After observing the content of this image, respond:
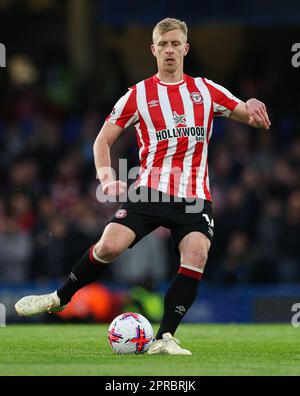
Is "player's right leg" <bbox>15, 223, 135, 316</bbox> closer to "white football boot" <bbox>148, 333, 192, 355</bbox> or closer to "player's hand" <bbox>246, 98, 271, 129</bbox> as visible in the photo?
"white football boot" <bbox>148, 333, 192, 355</bbox>

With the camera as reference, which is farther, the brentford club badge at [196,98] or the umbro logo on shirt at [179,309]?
the brentford club badge at [196,98]

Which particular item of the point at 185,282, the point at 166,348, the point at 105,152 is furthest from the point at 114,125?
the point at 166,348

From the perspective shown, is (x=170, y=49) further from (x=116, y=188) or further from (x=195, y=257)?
(x=195, y=257)

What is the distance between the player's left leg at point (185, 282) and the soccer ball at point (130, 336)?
0.12 metres

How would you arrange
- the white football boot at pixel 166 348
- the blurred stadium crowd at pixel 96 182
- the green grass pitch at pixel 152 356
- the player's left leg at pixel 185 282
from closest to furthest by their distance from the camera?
the green grass pitch at pixel 152 356, the white football boot at pixel 166 348, the player's left leg at pixel 185 282, the blurred stadium crowd at pixel 96 182

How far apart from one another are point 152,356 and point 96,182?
835 centimetres

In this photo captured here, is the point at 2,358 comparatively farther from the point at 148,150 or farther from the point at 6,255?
the point at 6,255

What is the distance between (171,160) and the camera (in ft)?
26.6

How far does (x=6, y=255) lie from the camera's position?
564 inches

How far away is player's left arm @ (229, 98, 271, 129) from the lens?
8047 mm

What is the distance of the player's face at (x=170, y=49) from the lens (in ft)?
26.2

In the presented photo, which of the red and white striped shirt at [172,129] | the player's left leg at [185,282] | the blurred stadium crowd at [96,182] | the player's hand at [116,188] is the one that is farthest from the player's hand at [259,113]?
the blurred stadium crowd at [96,182]

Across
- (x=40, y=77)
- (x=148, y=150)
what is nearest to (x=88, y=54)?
(x=40, y=77)

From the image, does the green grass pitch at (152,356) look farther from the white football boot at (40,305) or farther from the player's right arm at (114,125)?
the player's right arm at (114,125)
